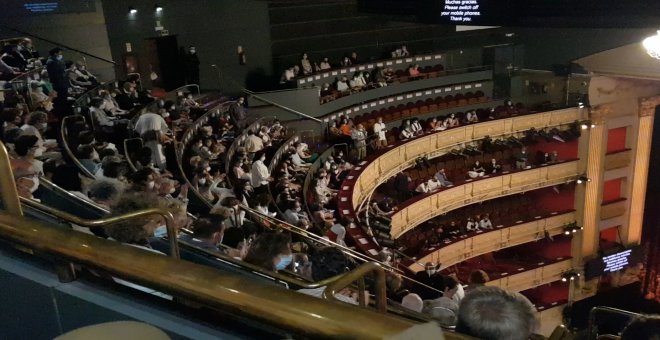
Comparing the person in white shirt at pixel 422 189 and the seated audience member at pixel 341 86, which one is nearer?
the person in white shirt at pixel 422 189

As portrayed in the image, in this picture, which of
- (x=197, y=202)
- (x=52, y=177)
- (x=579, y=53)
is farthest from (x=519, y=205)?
(x=52, y=177)

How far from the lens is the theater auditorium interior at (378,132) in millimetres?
6781

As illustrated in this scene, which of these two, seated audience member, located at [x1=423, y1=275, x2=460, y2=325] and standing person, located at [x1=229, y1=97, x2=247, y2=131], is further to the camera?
standing person, located at [x1=229, y1=97, x2=247, y2=131]

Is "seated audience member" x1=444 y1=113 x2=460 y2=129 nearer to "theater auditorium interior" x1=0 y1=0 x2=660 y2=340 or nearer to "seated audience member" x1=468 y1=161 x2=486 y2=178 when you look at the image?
"theater auditorium interior" x1=0 y1=0 x2=660 y2=340

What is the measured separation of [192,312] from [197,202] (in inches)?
226

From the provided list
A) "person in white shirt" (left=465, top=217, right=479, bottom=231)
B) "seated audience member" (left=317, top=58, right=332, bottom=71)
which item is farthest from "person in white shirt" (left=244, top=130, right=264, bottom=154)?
"person in white shirt" (left=465, top=217, right=479, bottom=231)

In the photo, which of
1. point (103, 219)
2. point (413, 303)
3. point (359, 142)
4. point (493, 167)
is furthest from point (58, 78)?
point (493, 167)

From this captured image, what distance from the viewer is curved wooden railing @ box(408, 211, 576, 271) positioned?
13695mm

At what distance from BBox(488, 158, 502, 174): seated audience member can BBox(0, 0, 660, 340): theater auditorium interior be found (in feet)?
0.27

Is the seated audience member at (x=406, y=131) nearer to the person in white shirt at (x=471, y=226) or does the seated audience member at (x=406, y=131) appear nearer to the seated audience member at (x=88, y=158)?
the person in white shirt at (x=471, y=226)

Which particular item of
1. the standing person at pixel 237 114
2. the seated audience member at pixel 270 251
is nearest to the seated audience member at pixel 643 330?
the seated audience member at pixel 270 251

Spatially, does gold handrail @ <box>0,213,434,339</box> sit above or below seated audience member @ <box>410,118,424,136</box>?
above

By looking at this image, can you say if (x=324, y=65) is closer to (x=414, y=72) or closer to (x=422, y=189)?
(x=414, y=72)

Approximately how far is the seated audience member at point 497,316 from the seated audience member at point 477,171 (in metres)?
13.4
